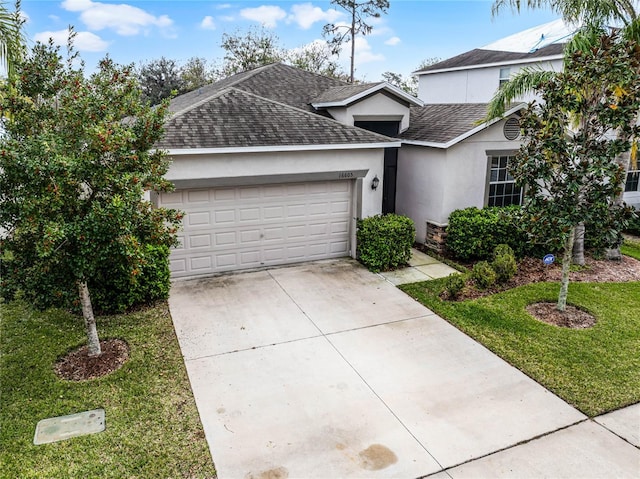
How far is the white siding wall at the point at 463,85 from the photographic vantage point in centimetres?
2023

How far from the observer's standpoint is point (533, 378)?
22.6ft

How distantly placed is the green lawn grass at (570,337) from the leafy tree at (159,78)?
28761 millimetres

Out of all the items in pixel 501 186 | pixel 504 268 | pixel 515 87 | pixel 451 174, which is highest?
pixel 515 87

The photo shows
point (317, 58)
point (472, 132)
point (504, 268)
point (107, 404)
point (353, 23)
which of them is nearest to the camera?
point (107, 404)

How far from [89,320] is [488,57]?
774 inches

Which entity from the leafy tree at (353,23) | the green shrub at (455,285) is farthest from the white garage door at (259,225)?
the leafy tree at (353,23)

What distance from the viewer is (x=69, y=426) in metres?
5.68

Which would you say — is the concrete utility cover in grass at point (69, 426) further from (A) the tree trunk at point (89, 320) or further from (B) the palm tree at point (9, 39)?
(B) the palm tree at point (9, 39)

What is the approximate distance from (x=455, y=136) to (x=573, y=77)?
4.11m

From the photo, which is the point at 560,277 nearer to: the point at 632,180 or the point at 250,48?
the point at 632,180

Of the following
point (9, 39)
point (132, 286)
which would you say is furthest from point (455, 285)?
point (9, 39)

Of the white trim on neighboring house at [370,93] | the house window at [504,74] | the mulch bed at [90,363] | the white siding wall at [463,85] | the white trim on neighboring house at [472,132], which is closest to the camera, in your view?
the mulch bed at [90,363]

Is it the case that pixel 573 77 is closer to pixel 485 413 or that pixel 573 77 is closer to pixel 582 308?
pixel 582 308

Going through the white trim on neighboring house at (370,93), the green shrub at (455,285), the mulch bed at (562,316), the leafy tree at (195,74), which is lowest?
the mulch bed at (562,316)
